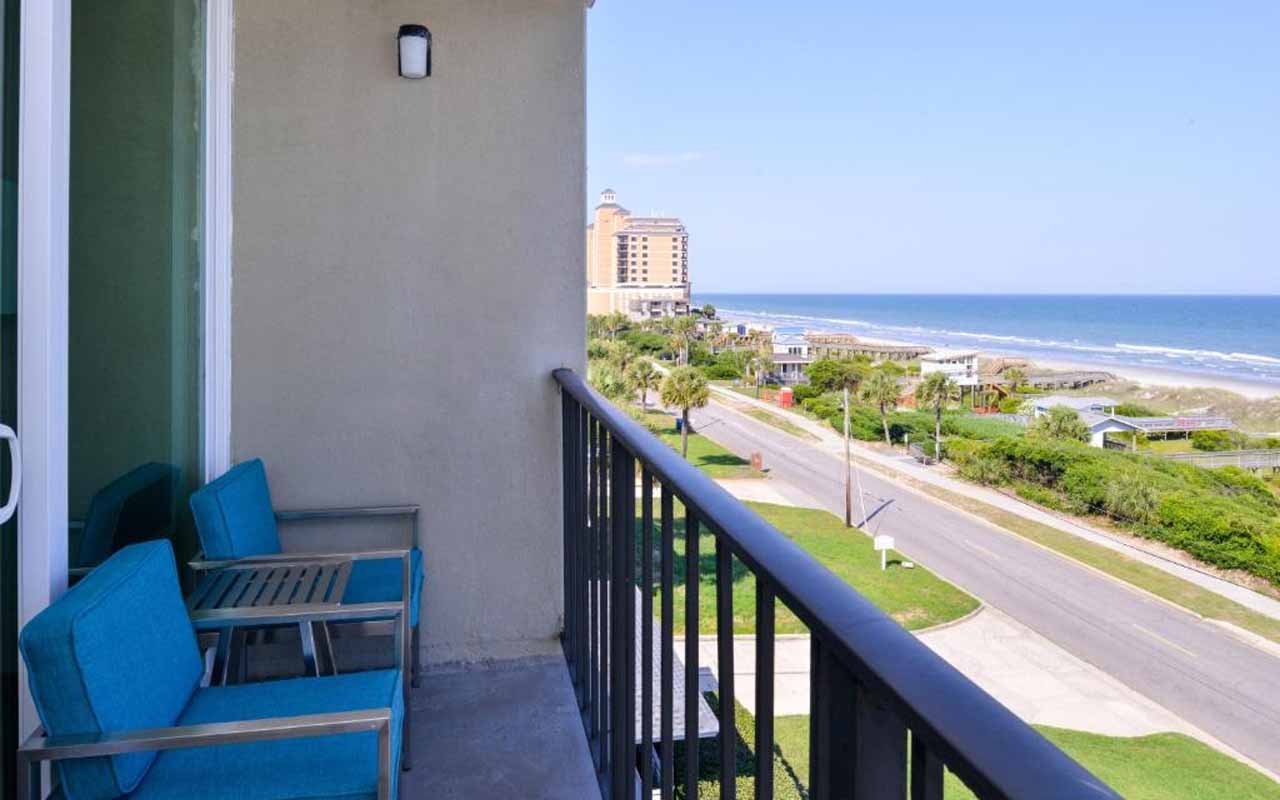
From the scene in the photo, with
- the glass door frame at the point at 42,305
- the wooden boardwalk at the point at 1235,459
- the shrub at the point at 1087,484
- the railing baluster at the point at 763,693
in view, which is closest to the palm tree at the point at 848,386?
the shrub at the point at 1087,484

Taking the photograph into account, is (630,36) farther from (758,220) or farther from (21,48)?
(21,48)

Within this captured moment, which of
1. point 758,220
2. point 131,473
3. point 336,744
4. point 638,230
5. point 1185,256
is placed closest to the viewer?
point 336,744

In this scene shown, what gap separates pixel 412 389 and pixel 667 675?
1.63m

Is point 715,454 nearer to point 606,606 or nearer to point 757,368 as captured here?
point 757,368

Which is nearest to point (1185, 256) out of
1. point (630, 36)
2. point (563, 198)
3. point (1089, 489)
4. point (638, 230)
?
point (630, 36)

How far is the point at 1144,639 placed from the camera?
893 cm

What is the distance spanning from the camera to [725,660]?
39.2 inches

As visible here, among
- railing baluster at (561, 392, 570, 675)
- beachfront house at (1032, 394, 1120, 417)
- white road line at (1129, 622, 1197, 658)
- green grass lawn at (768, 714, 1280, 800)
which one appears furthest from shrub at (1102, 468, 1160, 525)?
railing baluster at (561, 392, 570, 675)

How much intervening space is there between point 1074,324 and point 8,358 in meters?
59.2

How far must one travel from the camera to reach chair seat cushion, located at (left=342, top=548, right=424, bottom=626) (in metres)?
2.20

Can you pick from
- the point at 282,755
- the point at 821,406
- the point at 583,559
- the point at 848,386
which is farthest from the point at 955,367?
the point at 282,755

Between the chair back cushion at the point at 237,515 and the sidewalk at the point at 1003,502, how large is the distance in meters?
7.98

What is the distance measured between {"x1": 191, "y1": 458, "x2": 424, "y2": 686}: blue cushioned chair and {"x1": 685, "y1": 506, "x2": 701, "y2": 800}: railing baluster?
3.51ft

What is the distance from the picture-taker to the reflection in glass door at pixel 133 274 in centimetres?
164
